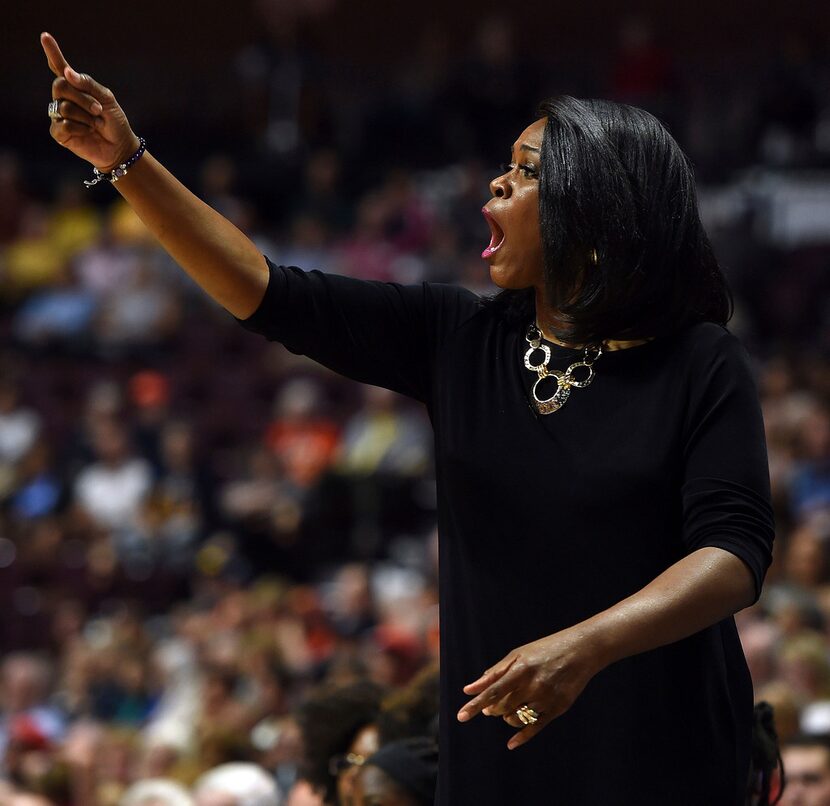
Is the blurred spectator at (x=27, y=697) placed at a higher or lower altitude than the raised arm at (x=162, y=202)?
higher

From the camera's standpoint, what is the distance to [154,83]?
12812 millimetres

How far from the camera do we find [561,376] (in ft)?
6.00

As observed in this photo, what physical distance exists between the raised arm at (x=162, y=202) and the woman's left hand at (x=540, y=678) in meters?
0.57

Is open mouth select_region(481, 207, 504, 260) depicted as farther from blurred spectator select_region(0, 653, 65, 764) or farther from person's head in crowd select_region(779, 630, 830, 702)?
blurred spectator select_region(0, 653, 65, 764)

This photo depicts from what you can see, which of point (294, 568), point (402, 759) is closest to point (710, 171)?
point (294, 568)

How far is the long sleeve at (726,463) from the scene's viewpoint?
165cm

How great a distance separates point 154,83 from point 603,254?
11.6m

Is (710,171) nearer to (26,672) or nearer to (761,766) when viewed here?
(26,672)

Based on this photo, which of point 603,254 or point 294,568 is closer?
point 603,254

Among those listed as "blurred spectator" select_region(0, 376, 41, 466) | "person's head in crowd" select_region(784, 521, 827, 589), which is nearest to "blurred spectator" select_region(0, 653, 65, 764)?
"blurred spectator" select_region(0, 376, 41, 466)

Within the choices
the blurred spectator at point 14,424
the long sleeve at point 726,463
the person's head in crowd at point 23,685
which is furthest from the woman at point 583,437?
the blurred spectator at point 14,424

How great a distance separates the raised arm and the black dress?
0.04 metres

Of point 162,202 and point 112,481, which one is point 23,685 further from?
point 162,202

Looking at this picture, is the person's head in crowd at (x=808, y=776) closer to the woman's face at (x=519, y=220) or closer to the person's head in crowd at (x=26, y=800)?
the woman's face at (x=519, y=220)
